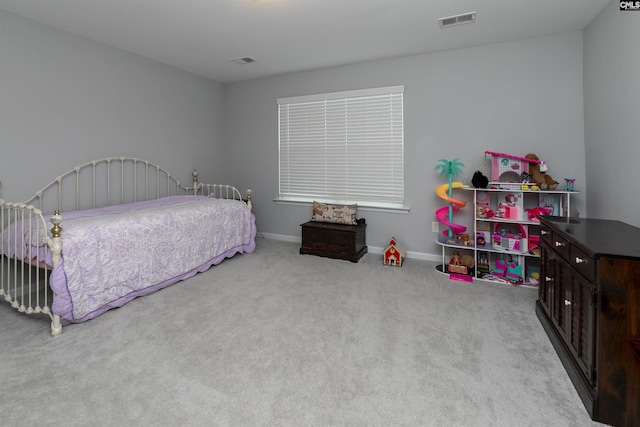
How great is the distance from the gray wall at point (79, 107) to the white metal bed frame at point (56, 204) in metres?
0.11

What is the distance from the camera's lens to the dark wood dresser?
4.41 ft

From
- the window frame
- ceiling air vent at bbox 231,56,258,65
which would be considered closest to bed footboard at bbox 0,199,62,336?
ceiling air vent at bbox 231,56,258,65

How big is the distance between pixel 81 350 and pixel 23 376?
0.29 m

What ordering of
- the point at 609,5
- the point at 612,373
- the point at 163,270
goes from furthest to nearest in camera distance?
the point at 163,270, the point at 609,5, the point at 612,373

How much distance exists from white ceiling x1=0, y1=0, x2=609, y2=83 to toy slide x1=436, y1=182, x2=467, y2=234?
1530 mm

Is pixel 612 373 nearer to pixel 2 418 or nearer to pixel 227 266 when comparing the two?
pixel 2 418

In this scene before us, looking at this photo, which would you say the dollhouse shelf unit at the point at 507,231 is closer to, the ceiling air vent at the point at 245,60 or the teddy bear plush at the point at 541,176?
the teddy bear plush at the point at 541,176

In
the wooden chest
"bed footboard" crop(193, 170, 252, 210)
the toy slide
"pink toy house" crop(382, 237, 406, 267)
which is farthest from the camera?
"bed footboard" crop(193, 170, 252, 210)

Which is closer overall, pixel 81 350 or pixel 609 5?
pixel 81 350

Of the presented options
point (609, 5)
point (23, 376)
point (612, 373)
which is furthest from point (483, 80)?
point (23, 376)

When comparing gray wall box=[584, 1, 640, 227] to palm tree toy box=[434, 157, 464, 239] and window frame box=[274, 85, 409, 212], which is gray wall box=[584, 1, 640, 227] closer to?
palm tree toy box=[434, 157, 464, 239]

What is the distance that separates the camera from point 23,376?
170 cm

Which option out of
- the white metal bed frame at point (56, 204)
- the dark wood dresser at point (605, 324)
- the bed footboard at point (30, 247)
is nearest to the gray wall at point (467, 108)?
the white metal bed frame at point (56, 204)

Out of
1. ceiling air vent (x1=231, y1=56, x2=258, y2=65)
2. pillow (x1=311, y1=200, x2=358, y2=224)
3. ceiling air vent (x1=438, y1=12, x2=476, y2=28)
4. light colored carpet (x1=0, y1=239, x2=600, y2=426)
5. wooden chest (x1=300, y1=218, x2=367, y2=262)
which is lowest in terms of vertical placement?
light colored carpet (x1=0, y1=239, x2=600, y2=426)
